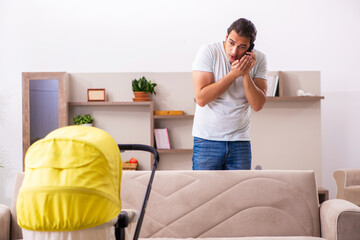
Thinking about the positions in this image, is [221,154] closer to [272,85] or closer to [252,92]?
[252,92]

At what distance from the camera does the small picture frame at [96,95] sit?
5.07 metres

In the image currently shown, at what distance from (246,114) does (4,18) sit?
4498mm

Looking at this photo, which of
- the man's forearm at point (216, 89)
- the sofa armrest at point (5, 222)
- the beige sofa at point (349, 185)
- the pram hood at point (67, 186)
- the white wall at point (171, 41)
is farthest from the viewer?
the white wall at point (171, 41)

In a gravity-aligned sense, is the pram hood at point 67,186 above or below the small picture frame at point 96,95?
below

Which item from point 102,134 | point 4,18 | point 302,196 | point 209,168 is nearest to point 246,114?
point 209,168

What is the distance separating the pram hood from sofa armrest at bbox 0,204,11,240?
1077mm

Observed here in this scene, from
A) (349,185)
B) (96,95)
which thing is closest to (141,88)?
(96,95)

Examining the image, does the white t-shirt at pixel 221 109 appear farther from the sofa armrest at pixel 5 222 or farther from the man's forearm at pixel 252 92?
the sofa armrest at pixel 5 222

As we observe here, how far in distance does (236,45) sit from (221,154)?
0.58 meters

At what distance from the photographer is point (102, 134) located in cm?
120

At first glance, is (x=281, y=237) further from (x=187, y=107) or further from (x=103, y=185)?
(x=187, y=107)

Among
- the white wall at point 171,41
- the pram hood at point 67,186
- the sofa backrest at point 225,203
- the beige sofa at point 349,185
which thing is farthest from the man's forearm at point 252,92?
the white wall at point 171,41

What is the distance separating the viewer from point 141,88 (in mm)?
4938

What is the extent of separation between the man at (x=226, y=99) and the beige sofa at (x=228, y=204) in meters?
0.10
